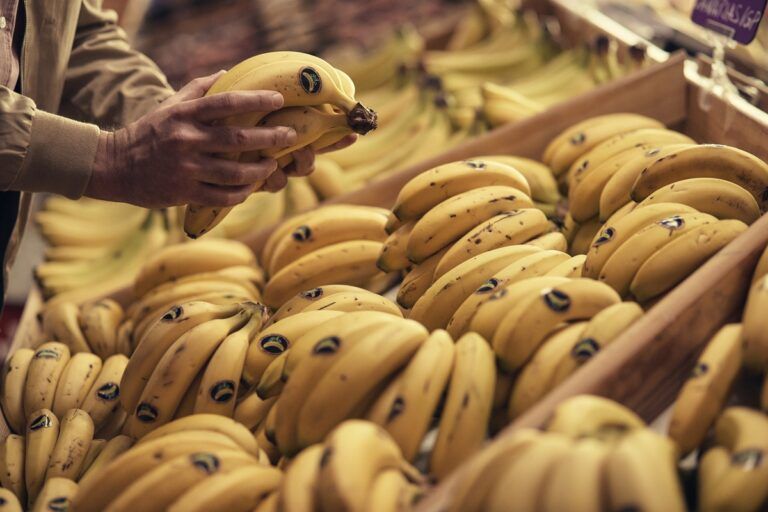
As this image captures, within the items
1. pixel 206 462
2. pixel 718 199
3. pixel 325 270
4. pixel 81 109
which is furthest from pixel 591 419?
pixel 81 109

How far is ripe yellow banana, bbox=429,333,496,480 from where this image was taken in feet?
4.30

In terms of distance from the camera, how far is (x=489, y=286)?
161 cm

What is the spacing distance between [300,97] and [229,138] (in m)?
0.20

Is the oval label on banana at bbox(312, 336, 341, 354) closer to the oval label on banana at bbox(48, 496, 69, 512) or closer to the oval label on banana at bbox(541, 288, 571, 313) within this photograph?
the oval label on banana at bbox(541, 288, 571, 313)

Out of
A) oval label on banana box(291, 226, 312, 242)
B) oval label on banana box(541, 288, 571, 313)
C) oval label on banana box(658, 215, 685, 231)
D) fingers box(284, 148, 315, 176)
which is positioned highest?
oval label on banana box(658, 215, 685, 231)

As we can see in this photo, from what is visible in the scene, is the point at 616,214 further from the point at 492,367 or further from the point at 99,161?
the point at 99,161

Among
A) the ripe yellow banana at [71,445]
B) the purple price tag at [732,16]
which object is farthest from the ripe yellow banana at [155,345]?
the purple price tag at [732,16]

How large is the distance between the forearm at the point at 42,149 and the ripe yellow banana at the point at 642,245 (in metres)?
1.15

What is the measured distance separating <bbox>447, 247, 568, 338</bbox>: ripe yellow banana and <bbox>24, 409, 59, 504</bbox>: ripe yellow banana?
0.93 meters

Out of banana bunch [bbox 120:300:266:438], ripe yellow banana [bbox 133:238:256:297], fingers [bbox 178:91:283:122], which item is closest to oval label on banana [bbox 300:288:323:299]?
banana bunch [bbox 120:300:266:438]

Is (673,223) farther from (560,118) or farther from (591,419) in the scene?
(560,118)

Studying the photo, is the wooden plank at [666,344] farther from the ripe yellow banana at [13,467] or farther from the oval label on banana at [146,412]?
the ripe yellow banana at [13,467]

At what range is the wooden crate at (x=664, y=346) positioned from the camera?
1274 millimetres

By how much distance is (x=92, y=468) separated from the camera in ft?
5.51
